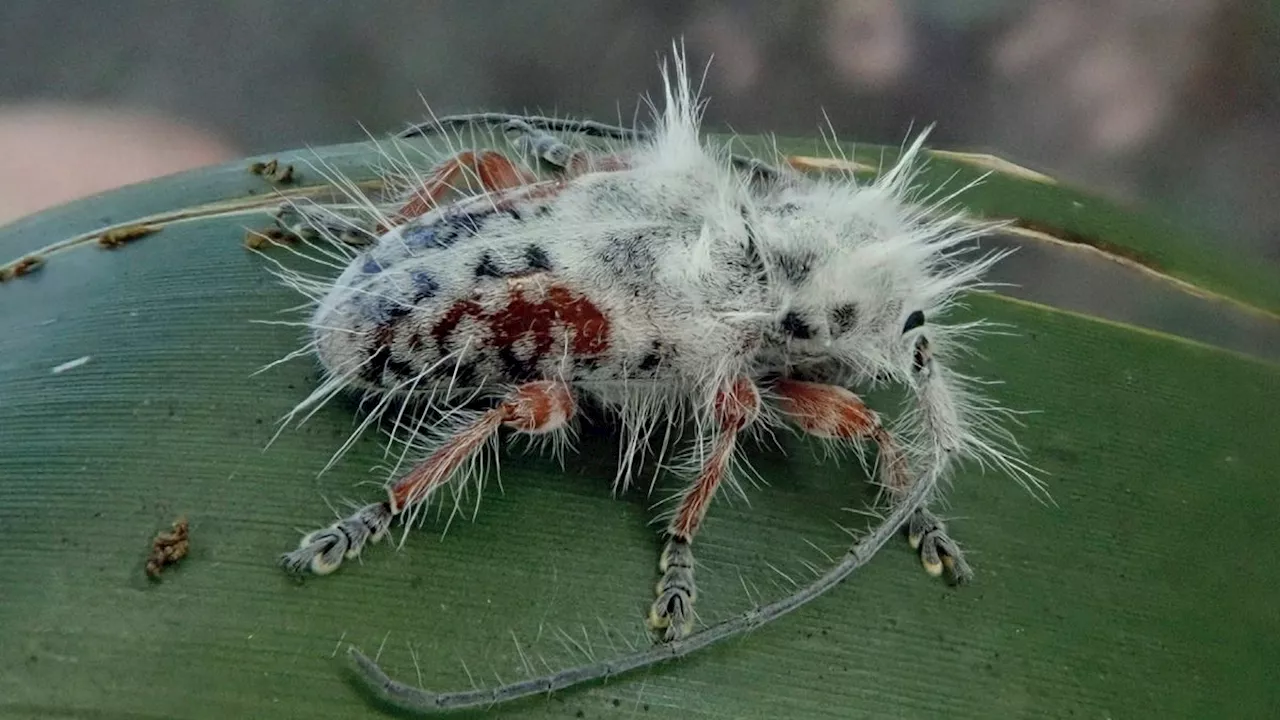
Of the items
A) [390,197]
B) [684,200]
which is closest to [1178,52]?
[684,200]

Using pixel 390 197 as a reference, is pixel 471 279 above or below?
below

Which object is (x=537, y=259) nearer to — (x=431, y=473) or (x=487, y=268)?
(x=487, y=268)

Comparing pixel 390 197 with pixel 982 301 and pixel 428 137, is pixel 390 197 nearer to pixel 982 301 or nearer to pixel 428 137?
pixel 428 137

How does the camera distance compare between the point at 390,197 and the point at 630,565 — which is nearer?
the point at 630,565

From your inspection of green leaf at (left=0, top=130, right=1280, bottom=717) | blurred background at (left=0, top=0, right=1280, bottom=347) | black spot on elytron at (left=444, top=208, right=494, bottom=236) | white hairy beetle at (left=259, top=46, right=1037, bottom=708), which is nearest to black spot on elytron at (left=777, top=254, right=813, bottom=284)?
white hairy beetle at (left=259, top=46, right=1037, bottom=708)

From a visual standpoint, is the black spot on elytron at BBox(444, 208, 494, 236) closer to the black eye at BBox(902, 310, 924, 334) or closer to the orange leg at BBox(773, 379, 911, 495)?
the orange leg at BBox(773, 379, 911, 495)

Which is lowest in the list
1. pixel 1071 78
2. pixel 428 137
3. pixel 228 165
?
pixel 228 165
